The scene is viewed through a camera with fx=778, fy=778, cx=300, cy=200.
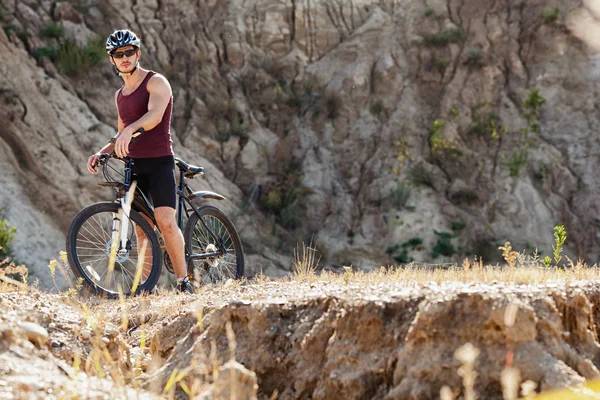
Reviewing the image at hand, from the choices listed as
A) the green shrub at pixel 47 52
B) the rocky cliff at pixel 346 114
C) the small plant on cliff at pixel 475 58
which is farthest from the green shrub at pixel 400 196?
the green shrub at pixel 47 52

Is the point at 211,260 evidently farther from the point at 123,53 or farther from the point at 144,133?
the point at 123,53

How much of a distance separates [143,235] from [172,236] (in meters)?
0.32

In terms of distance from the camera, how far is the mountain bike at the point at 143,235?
6.97 meters

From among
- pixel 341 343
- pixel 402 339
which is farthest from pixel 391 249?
pixel 402 339

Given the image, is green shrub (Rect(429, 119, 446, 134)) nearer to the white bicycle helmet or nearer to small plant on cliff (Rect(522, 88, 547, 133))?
small plant on cliff (Rect(522, 88, 547, 133))

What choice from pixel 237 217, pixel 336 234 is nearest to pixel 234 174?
pixel 237 217

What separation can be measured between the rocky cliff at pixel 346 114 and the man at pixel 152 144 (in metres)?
8.97

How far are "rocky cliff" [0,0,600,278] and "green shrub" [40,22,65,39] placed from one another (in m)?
0.04

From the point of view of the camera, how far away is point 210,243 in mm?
8094

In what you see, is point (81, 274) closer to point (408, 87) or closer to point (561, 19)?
point (408, 87)

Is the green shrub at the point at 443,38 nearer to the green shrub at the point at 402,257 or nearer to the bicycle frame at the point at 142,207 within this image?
the green shrub at the point at 402,257

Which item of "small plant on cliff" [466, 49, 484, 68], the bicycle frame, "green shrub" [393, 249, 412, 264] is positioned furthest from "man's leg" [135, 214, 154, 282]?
"small plant on cliff" [466, 49, 484, 68]

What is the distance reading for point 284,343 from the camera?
511 centimetres

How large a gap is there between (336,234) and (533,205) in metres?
4.99
